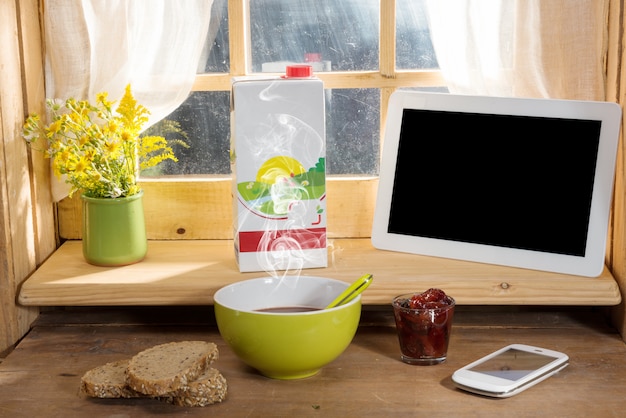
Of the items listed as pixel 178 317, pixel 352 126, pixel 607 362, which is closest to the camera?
pixel 607 362

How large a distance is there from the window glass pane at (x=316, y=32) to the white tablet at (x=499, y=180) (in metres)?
0.13

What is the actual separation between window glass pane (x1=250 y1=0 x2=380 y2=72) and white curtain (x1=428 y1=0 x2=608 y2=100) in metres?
0.13

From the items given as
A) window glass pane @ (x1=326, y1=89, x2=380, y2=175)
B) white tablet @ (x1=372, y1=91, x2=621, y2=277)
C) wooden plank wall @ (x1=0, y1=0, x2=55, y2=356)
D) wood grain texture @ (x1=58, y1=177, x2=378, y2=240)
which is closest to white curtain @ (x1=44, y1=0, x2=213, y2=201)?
wooden plank wall @ (x1=0, y1=0, x2=55, y2=356)

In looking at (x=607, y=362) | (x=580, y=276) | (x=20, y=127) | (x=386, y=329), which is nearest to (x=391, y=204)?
(x=386, y=329)

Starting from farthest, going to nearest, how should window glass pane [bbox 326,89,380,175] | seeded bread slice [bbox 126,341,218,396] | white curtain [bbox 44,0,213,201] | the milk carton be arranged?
1. window glass pane [bbox 326,89,380,175]
2. white curtain [bbox 44,0,213,201]
3. the milk carton
4. seeded bread slice [bbox 126,341,218,396]

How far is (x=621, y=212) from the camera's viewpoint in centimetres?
141

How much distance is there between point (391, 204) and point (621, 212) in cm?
40

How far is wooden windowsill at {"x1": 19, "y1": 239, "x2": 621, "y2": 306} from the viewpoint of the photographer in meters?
1.38

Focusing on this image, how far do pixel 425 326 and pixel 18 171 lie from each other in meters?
0.74

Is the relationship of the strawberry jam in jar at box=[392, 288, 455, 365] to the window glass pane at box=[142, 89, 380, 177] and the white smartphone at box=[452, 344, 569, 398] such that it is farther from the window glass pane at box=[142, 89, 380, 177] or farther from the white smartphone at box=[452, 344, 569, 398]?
the window glass pane at box=[142, 89, 380, 177]

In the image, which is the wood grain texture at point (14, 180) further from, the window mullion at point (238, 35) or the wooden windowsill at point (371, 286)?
the window mullion at point (238, 35)

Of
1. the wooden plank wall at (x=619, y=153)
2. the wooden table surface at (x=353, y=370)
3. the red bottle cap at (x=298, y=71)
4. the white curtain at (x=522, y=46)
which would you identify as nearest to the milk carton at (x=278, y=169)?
the red bottle cap at (x=298, y=71)

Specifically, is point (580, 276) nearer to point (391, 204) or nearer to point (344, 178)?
point (391, 204)

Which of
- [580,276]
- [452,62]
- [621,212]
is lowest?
[580,276]
